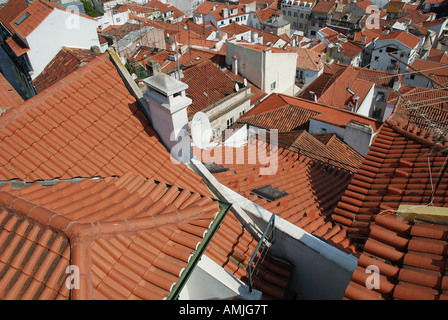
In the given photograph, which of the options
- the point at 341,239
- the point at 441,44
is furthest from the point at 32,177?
the point at 441,44

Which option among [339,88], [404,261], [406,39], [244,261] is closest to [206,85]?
[339,88]

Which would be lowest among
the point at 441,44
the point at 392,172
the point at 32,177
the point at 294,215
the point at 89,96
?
the point at 441,44

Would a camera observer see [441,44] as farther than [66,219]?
Yes

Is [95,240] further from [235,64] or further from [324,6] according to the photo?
[324,6]

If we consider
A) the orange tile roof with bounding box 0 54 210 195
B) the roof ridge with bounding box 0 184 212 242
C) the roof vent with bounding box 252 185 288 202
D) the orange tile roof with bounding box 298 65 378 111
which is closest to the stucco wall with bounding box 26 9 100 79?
the orange tile roof with bounding box 0 54 210 195

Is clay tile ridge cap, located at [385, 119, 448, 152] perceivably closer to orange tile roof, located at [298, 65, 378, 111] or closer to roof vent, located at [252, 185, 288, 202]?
roof vent, located at [252, 185, 288, 202]

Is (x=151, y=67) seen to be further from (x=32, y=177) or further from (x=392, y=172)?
(x=392, y=172)

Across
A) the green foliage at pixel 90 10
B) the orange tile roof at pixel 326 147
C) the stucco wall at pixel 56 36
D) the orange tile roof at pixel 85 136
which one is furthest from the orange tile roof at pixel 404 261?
the green foliage at pixel 90 10
